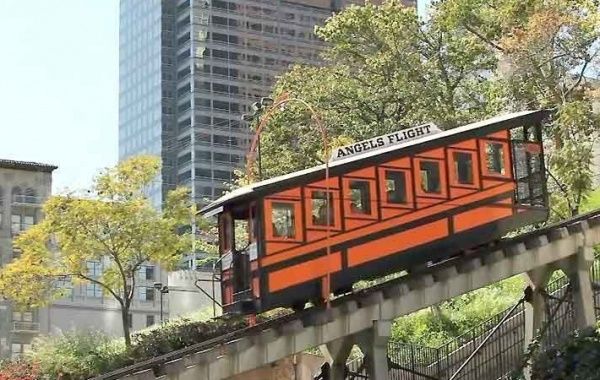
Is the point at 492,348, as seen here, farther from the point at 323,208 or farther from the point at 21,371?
the point at 21,371

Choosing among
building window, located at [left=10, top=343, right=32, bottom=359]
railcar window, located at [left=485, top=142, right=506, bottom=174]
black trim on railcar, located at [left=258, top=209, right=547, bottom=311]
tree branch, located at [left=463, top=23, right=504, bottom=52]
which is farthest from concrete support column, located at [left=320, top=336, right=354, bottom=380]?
building window, located at [left=10, top=343, right=32, bottom=359]

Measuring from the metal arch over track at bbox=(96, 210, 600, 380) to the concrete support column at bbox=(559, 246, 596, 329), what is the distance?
5cm

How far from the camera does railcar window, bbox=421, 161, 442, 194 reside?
22703 mm

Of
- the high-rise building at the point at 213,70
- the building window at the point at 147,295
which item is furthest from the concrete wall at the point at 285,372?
the high-rise building at the point at 213,70

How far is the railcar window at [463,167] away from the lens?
907 inches

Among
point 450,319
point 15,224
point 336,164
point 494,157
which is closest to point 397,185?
point 336,164

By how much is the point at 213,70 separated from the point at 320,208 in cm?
8601

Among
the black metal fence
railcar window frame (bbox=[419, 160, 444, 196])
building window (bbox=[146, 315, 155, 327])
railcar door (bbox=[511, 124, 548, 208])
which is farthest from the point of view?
building window (bbox=[146, 315, 155, 327])

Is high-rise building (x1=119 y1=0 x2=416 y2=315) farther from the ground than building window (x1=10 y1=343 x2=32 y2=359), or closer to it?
farther from the ground

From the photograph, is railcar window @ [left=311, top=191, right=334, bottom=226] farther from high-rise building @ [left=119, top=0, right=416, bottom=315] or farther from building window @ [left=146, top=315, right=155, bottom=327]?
high-rise building @ [left=119, top=0, right=416, bottom=315]

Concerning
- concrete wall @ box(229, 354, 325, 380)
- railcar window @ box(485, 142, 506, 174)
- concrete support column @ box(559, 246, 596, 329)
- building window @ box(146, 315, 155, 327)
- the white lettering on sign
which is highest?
the white lettering on sign

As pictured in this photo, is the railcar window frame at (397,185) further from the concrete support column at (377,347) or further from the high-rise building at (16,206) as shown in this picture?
the high-rise building at (16,206)

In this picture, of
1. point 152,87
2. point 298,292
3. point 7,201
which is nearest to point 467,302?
point 298,292

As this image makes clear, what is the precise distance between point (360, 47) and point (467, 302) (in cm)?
1534
